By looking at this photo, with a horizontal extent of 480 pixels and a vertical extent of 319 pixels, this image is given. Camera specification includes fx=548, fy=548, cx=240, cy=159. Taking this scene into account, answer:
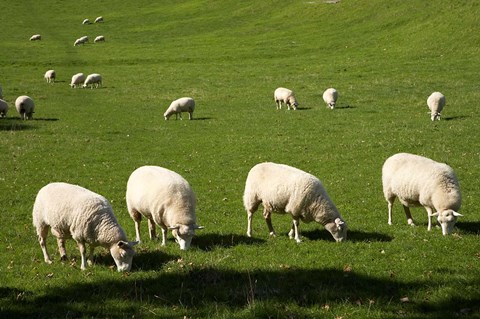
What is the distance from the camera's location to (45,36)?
82250 mm

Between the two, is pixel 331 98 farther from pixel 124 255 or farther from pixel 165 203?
pixel 124 255

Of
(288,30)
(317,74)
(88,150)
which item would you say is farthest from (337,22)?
(88,150)

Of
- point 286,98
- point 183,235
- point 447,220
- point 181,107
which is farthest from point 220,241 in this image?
point 286,98

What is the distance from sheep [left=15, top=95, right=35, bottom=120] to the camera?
109 ft

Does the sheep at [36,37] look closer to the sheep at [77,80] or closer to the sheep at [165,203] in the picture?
the sheep at [77,80]

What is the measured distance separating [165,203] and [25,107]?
24261mm

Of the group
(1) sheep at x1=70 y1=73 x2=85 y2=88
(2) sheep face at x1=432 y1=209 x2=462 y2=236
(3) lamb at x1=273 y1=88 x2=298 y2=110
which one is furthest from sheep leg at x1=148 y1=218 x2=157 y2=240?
(1) sheep at x1=70 y1=73 x2=85 y2=88

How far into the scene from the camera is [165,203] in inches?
488

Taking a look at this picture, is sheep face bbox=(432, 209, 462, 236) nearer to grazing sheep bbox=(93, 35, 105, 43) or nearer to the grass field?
the grass field

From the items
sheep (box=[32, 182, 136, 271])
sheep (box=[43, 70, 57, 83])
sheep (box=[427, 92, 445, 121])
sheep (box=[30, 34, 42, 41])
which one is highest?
sheep (box=[30, 34, 42, 41])

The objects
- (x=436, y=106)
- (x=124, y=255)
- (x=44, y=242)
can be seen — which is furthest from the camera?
(x=436, y=106)

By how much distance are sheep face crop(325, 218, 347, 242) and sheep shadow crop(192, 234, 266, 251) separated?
1.59 metres

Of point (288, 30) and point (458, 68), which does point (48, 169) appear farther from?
point (288, 30)

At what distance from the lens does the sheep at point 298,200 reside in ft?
41.8
